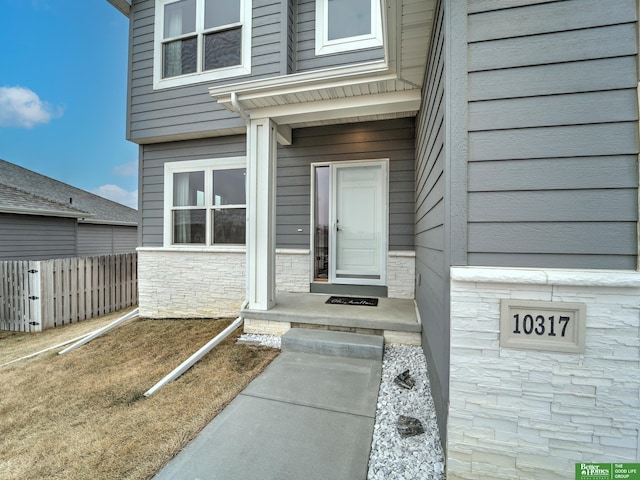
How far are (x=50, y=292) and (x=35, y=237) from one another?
12.1ft

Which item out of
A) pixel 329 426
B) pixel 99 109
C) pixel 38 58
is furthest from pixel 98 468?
pixel 99 109

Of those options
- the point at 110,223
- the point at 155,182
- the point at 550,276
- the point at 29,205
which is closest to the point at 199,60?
the point at 155,182

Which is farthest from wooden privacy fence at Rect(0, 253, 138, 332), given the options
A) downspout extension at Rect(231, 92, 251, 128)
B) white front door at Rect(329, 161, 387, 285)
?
white front door at Rect(329, 161, 387, 285)

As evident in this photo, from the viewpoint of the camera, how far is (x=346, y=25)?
13.8 feet

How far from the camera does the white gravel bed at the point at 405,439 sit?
156 cm

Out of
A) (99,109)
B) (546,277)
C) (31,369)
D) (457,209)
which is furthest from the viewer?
(99,109)

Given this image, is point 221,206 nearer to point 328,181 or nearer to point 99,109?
point 328,181

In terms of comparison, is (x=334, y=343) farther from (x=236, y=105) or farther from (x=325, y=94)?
(x=236, y=105)

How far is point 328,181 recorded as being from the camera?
14.5 feet

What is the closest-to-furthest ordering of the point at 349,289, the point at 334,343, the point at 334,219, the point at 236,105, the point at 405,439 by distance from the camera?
the point at 405,439
the point at 334,343
the point at 236,105
the point at 349,289
the point at 334,219

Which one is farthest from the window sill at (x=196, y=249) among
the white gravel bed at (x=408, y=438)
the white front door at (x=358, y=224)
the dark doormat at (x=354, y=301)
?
the white gravel bed at (x=408, y=438)

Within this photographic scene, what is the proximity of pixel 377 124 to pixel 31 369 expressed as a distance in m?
5.28

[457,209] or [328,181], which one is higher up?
[328,181]

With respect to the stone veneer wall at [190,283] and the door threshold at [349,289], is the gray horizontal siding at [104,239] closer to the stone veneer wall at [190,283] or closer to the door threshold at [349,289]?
the stone veneer wall at [190,283]
